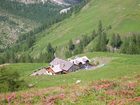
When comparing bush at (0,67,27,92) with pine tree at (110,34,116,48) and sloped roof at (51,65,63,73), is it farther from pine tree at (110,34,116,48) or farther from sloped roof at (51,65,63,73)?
pine tree at (110,34,116,48)

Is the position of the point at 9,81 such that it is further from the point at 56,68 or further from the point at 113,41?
the point at 113,41

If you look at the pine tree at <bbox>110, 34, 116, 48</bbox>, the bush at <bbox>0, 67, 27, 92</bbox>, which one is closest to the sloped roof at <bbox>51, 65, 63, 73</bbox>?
the bush at <bbox>0, 67, 27, 92</bbox>

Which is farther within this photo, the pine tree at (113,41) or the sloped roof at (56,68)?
the pine tree at (113,41)

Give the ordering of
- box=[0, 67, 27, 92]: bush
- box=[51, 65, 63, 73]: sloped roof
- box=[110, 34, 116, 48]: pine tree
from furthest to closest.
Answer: box=[110, 34, 116, 48]: pine tree → box=[51, 65, 63, 73]: sloped roof → box=[0, 67, 27, 92]: bush

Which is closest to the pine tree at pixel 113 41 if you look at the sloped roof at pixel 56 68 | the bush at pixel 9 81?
the sloped roof at pixel 56 68

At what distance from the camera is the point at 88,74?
257 feet

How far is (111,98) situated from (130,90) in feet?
7.12

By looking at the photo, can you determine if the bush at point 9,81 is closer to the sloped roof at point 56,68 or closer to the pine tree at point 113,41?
the sloped roof at point 56,68

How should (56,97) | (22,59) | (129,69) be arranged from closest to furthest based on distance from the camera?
1. (56,97)
2. (129,69)
3. (22,59)

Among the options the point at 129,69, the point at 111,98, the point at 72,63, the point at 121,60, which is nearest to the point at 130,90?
the point at 111,98

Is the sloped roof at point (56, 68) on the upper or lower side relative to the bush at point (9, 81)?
lower

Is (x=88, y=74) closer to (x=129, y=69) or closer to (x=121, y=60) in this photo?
(x=129, y=69)

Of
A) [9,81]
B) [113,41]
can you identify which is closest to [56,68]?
[9,81]

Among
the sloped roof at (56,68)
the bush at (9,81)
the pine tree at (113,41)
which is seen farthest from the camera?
the pine tree at (113,41)
